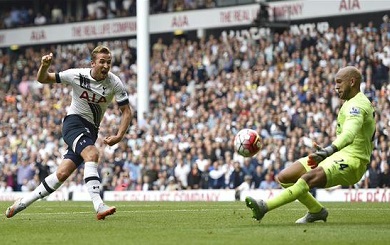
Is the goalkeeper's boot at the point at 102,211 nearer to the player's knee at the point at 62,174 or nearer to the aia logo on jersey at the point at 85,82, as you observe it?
the player's knee at the point at 62,174

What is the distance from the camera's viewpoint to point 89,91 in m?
14.2

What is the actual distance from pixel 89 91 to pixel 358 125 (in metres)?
4.19

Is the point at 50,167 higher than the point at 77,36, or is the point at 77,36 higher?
the point at 77,36

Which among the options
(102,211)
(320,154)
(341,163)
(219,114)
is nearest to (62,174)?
(102,211)

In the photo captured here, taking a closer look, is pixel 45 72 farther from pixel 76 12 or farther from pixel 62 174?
pixel 76 12

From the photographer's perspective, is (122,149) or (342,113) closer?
(342,113)

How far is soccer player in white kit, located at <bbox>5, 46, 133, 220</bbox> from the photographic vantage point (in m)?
13.7

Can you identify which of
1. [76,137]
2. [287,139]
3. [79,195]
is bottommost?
[79,195]

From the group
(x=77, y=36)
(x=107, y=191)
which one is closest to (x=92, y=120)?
(x=107, y=191)

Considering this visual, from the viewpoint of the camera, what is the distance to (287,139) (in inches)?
1091

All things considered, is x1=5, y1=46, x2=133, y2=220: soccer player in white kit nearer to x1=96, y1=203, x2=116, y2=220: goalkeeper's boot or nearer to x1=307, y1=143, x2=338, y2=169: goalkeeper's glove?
x1=96, y1=203, x2=116, y2=220: goalkeeper's boot

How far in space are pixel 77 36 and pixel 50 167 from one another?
14375 mm

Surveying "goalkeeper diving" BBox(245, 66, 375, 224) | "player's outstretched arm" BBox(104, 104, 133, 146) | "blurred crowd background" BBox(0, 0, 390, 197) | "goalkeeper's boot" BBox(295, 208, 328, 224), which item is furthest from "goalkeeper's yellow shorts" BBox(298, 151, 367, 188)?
"blurred crowd background" BBox(0, 0, 390, 197)

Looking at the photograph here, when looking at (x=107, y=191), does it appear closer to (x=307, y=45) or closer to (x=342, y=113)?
(x=307, y=45)
